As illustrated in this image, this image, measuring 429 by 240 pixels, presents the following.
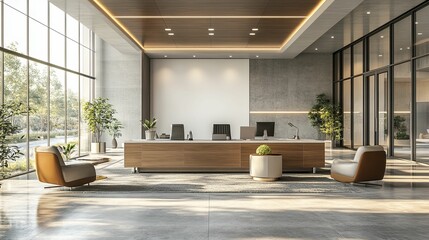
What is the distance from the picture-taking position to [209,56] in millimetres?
17984

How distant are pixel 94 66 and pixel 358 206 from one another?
42.8 feet

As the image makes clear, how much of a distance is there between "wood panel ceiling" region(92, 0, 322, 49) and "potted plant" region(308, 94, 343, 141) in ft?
11.8

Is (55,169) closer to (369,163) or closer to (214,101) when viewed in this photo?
(369,163)

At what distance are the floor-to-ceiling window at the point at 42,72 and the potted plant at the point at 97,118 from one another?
1.01 ft

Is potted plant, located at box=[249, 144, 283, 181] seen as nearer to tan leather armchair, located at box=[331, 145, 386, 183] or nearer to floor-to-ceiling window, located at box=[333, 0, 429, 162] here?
tan leather armchair, located at box=[331, 145, 386, 183]

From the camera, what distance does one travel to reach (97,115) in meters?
15.8

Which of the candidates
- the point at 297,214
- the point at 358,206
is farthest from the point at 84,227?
the point at 358,206

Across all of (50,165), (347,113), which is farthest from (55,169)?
(347,113)

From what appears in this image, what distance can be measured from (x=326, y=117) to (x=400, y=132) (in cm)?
506

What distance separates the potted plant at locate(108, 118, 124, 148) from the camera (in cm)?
1692

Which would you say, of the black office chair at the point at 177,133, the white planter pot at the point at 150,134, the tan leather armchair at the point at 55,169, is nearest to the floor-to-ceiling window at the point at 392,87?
the black office chair at the point at 177,133

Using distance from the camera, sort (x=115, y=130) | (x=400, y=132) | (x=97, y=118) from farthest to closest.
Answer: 1. (x=115, y=130)
2. (x=97, y=118)
3. (x=400, y=132)

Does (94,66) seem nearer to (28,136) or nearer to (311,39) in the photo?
(28,136)

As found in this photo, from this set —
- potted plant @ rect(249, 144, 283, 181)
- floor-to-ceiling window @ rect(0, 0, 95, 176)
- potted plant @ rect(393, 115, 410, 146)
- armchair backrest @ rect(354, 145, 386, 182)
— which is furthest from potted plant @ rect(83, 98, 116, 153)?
armchair backrest @ rect(354, 145, 386, 182)
